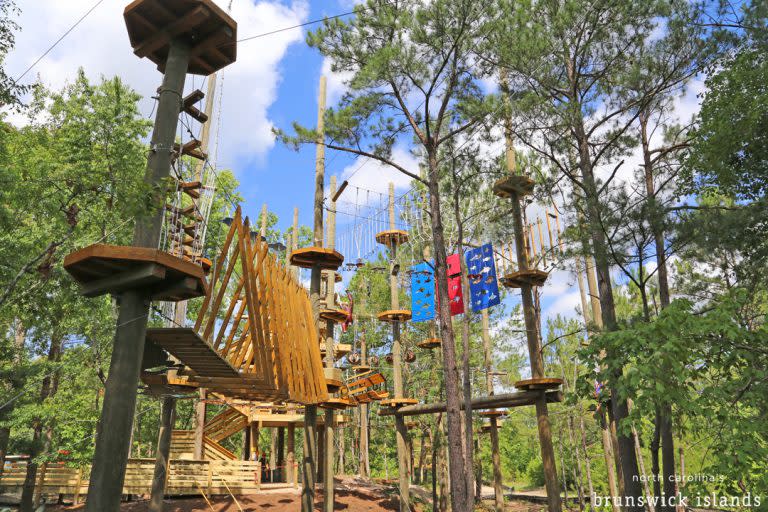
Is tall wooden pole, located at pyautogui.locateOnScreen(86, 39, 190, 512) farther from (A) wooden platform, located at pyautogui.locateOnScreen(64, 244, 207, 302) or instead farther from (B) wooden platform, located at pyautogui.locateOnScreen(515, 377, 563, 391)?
(B) wooden platform, located at pyautogui.locateOnScreen(515, 377, 563, 391)

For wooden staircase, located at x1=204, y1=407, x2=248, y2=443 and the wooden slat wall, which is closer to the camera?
the wooden slat wall

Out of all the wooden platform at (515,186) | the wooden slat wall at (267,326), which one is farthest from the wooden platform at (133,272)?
the wooden platform at (515,186)

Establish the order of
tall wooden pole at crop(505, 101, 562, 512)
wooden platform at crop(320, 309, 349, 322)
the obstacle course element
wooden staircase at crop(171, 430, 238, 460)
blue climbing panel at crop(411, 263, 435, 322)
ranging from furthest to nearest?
blue climbing panel at crop(411, 263, 435, 322) < wooden staircase at crop(171, 430, 238, 460) < wooden platform at crop(320, 309, 349, 322) < tall wooden pole at crop(505, 101, 562, 512) < the obstacle course element

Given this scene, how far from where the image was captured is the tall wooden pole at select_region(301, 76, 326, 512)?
36.7 ft

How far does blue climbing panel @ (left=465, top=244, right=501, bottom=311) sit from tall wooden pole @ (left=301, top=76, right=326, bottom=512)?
204 inches

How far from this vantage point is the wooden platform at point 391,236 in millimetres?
19078

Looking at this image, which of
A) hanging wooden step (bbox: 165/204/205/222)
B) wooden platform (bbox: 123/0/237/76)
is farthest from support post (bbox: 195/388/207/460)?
wooden platform (bbox: 123/0/237/76)

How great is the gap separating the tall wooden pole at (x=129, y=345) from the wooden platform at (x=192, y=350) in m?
0.95

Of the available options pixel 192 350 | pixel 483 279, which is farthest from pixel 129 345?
pixel 483 279

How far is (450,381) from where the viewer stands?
33.4ft

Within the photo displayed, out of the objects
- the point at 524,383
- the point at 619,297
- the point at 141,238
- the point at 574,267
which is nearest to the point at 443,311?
the point at 524,383

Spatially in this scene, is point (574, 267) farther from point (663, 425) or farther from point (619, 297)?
point (619, 297)

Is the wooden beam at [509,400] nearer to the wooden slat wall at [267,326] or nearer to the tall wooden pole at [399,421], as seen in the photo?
the tall wooden pole at [399,421]

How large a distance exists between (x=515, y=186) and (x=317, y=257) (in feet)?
17.6
